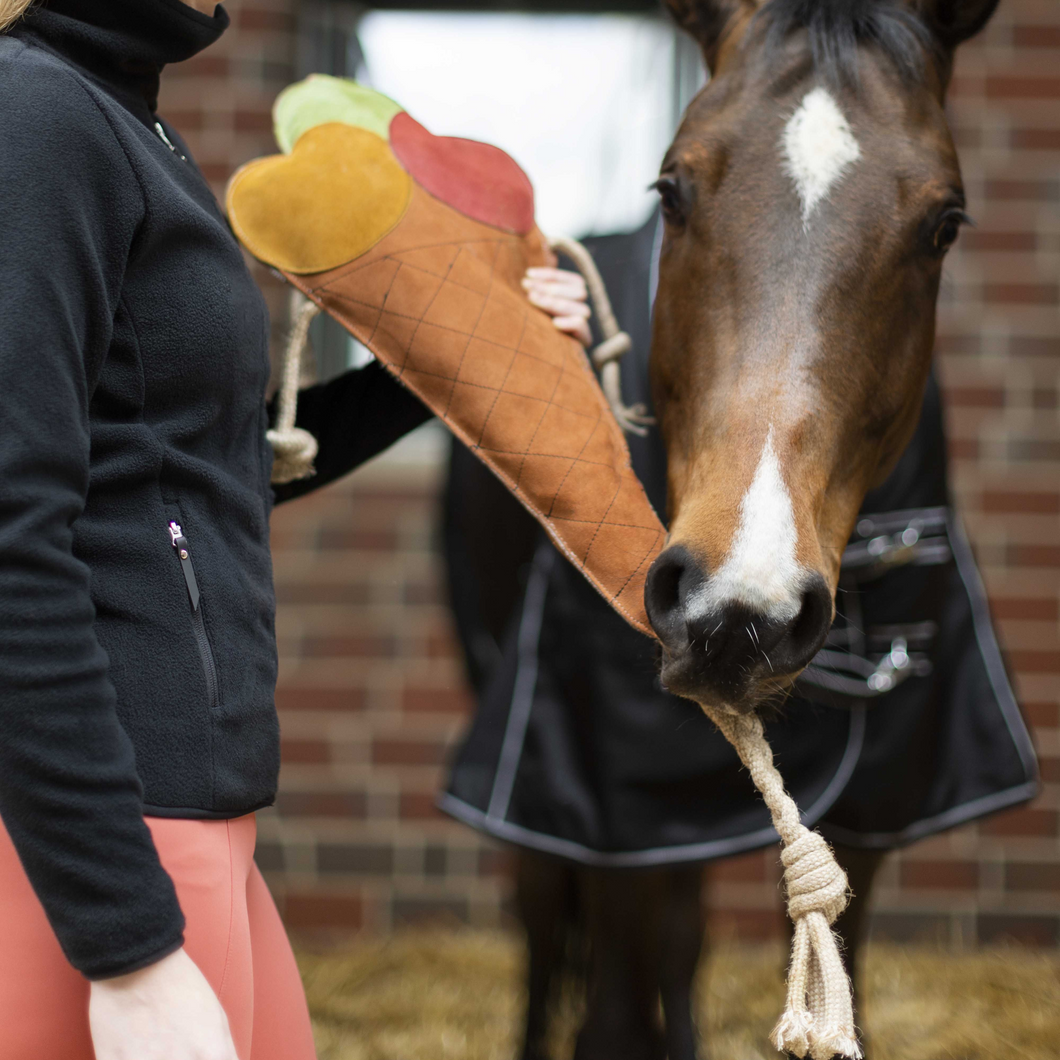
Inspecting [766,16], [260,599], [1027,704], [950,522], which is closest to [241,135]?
[766,16]

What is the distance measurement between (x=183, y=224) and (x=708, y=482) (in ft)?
1.52

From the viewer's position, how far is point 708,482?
93 centimetres

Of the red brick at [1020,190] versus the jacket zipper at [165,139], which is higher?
the jacket zipper at [165,139]

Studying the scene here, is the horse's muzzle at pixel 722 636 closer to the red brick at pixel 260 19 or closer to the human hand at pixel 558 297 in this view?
the human hand at pixel 558 297

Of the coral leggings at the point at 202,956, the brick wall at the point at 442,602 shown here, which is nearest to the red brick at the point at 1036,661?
the brick wall at the point at 442,602

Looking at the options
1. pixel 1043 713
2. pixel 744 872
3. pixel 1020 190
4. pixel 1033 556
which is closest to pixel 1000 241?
pixel 1020 190

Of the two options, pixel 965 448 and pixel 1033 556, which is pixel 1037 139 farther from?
pixel 1033 556

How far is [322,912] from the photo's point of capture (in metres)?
2.76

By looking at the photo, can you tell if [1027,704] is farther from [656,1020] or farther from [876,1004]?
[656,1020]

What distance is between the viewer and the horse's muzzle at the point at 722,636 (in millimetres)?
823

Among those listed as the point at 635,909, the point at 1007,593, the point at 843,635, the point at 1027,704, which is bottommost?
the point at 1027,704

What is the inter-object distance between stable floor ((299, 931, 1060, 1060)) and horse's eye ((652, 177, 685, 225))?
1.39 meters

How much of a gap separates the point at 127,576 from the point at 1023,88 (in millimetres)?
2618

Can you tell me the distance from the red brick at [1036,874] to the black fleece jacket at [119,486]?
7.72 feet
